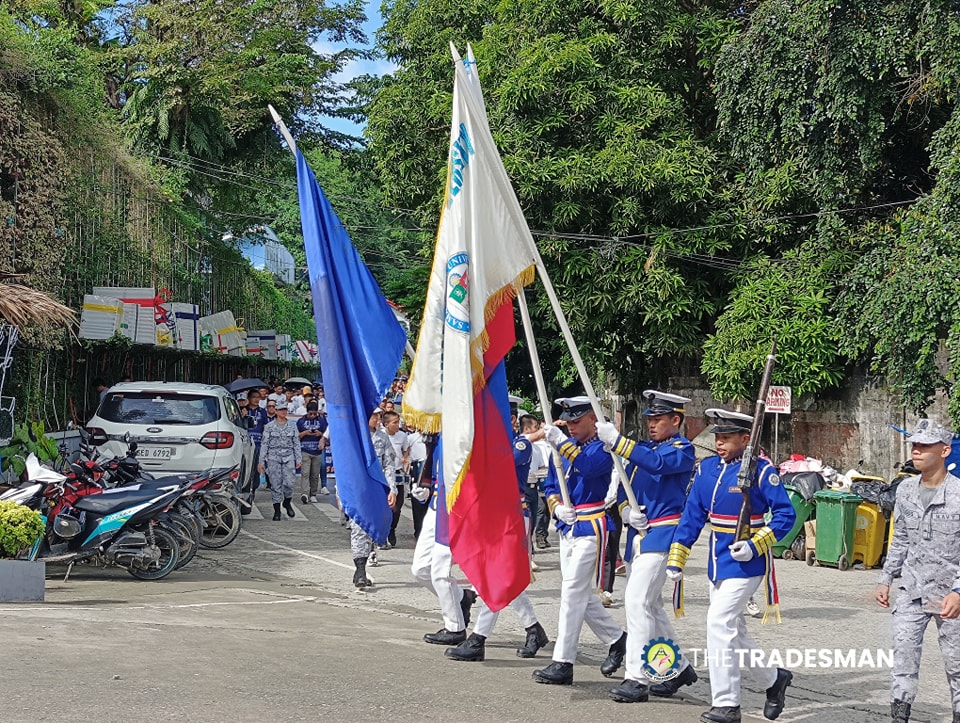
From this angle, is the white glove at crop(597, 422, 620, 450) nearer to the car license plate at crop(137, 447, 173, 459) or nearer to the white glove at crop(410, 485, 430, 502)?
the white glove at crop(410, 485, 430, 502)

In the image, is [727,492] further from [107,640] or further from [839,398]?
[839,398]

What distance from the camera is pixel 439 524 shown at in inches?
348

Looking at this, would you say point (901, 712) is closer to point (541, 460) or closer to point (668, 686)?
Answer: point (668, 686)

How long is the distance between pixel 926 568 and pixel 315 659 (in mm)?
3856

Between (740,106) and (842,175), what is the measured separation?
7.14 ft

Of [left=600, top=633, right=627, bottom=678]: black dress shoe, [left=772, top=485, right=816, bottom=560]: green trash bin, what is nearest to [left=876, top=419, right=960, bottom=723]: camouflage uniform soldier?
[left=600, top=633, right=627, bottom=678]: black dress shoe

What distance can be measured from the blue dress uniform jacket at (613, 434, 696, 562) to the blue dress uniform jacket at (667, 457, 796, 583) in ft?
0.86

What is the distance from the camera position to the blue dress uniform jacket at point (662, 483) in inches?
290

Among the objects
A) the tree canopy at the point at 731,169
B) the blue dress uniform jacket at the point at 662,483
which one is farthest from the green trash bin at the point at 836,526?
the blue dress uniform jacket at the point at 662,483

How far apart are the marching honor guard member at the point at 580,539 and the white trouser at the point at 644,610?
35 cm

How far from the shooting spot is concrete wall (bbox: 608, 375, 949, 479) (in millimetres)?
21078

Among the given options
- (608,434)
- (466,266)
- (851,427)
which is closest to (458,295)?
(466,266)

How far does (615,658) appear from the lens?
26.6 feet

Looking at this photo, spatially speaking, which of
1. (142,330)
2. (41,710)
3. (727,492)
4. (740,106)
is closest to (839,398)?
(740,106)
